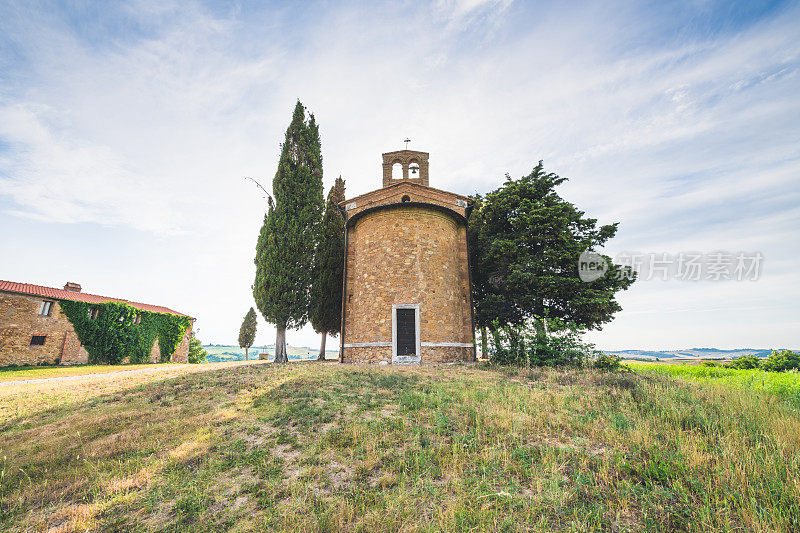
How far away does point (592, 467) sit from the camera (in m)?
4.06

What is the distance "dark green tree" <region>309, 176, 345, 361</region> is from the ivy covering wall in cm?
1619

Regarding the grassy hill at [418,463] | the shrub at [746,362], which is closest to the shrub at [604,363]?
the grassy hill at [418,463]

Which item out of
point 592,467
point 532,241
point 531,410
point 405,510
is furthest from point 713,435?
point 532,241

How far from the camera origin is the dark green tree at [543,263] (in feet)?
45.4

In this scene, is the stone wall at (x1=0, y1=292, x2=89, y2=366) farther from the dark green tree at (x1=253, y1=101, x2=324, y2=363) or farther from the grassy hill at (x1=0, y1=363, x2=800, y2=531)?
the grassy hill at (x1=0, y1=363, x2=800, y2=531)

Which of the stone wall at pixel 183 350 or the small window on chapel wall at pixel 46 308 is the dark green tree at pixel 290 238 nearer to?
the small window on chapel wall at pixel 46 308

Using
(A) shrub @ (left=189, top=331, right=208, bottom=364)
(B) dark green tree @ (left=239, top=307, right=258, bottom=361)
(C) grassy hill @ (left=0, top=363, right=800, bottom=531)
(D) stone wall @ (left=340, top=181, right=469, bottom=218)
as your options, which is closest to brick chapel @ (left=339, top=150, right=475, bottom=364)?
(D) stone wall @ (left=340, top=181, right=469, bottom=218)

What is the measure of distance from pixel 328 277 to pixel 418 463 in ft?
53.8

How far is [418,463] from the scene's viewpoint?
430 cm

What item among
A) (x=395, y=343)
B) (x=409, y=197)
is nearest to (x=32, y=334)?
(x=395, y=343)

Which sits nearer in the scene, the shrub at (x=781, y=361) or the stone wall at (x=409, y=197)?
the shrub at (x=781, y=361)

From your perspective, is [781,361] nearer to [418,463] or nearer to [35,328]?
[418,463]

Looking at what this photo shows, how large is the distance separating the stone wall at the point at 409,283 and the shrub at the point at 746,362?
12.1 meters

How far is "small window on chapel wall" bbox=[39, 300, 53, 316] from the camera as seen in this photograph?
21609mm
